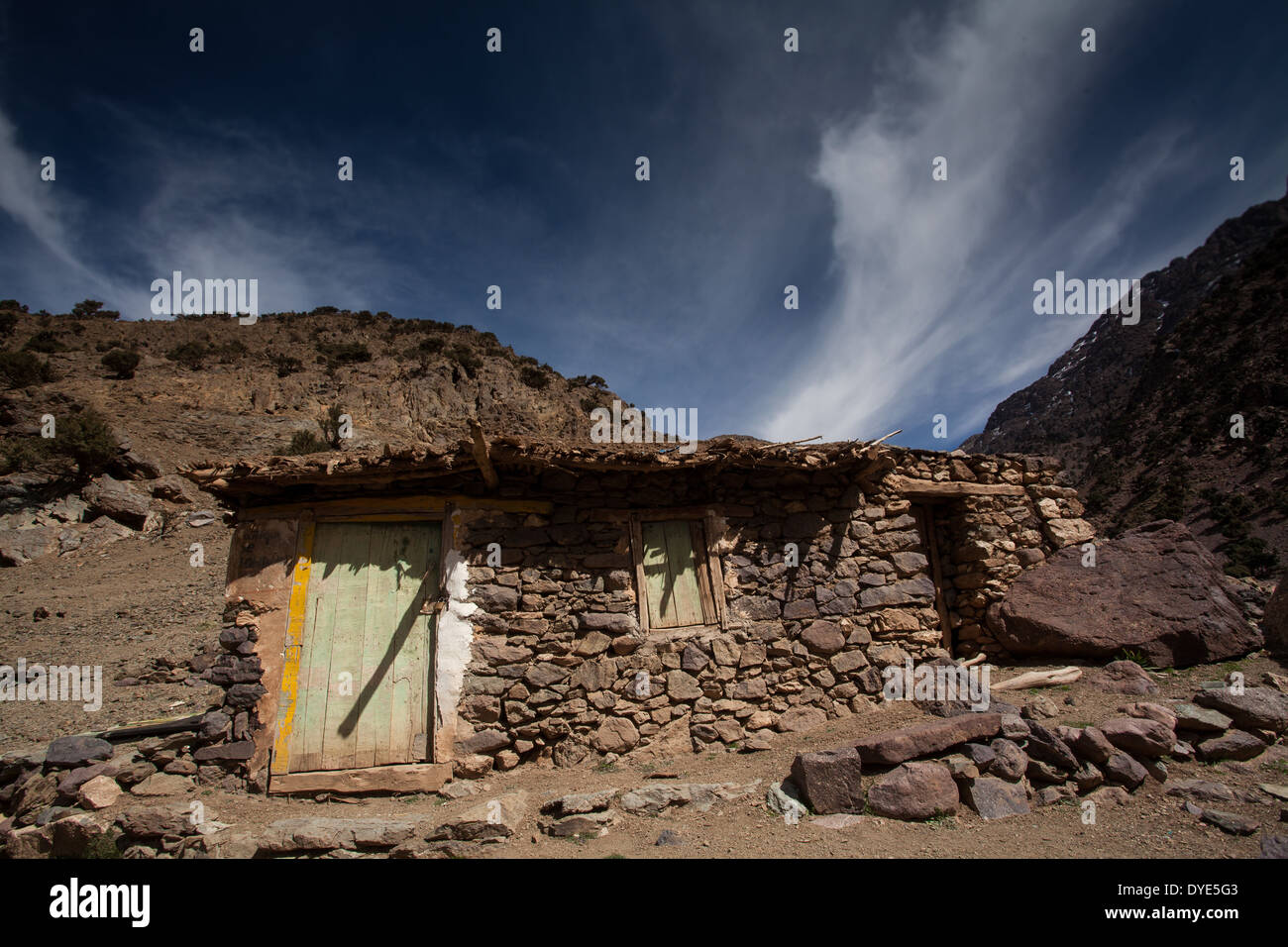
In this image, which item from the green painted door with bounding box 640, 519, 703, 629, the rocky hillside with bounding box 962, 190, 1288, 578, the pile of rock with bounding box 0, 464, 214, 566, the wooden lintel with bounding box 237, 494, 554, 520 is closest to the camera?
the wooden lintel with bounding box 237, 494, 554, 520

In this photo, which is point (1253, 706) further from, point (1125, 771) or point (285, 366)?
point (285, 366)

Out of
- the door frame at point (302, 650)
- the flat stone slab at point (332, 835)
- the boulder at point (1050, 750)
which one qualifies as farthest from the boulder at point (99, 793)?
the boulder at point (1050, 750)

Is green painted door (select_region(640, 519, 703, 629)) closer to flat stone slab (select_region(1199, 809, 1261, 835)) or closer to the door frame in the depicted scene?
the door frame

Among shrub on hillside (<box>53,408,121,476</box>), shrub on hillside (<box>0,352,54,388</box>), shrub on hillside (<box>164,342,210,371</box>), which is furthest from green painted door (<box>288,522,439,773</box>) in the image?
shrub on hillside (<box>164,342,210,371</box>)

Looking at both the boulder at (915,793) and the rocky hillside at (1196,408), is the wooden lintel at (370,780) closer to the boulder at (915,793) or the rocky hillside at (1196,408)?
the boulder at (915,793)

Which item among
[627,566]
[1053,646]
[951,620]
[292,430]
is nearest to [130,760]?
[627,566]

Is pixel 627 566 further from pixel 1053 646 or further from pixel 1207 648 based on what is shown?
pixel 1207 648

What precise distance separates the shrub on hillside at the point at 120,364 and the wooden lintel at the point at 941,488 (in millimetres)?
30665

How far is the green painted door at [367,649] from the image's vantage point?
4.95 metres

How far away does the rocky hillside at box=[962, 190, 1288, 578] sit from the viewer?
21.0 meters

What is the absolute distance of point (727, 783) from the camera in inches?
177

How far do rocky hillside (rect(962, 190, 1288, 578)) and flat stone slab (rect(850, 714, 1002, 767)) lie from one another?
15.5 meters

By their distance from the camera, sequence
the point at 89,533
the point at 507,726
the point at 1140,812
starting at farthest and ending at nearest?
the point at 89,533
the point at 507,726
the point at 1140,812
